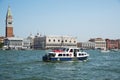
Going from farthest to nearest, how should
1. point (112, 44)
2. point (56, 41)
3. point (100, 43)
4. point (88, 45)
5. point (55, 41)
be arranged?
point (112, 44) → point (88, 45) → point (100, 43) → point (56, 41) → point (55, 41)

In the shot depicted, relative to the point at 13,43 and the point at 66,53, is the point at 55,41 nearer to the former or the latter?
the point at 13,43

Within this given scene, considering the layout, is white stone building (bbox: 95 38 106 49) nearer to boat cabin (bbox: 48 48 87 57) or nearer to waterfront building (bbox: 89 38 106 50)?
waterfront building (bbox: 89 38 106 50)

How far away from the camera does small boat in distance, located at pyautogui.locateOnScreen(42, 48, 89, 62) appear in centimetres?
3756

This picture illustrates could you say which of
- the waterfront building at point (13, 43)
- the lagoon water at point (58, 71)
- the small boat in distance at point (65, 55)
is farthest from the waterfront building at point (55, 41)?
the lagoon water at point (58, 71)

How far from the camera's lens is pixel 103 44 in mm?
179625

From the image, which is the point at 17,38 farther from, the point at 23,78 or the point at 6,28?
the point at 23,78

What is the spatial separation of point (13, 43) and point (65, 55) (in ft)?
387

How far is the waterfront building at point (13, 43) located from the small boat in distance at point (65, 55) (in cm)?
11346

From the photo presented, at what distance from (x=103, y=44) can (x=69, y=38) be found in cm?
2873

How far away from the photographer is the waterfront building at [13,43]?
152 m

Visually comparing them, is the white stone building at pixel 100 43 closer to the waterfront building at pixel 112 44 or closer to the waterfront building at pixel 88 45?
the waterfront building at pixel 88 45

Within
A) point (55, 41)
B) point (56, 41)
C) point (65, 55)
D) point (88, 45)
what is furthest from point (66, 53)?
point (88, 45)

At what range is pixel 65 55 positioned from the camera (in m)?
38.6

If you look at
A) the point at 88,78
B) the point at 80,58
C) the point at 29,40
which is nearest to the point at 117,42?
the point at 29,40
